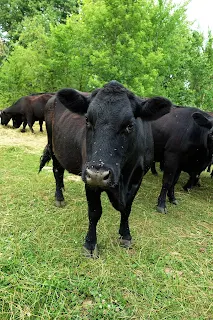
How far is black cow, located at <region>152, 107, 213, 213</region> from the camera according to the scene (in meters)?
5.11

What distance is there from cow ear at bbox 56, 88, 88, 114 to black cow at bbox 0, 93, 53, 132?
29.8 feet

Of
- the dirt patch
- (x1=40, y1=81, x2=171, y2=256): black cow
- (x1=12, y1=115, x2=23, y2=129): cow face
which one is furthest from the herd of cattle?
(x1=12, y1=115, x2=23, y2=129): cow face

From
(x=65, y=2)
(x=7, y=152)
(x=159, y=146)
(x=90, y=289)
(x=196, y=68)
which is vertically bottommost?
(x=7, y=152)

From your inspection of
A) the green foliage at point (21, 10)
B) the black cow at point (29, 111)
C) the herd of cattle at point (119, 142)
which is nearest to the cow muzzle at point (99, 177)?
the herd of cattle at point (119, 142)

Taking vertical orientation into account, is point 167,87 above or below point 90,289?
above

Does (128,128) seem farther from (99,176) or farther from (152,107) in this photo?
(99,176)

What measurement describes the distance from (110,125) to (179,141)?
281 centimetres

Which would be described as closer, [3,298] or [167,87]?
[3,298]

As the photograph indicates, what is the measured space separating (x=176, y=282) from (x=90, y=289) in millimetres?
867

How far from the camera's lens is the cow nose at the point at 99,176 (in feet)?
7.66

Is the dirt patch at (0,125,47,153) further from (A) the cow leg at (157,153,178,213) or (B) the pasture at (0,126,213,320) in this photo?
(A) the cow leg at (157,153,178,213)

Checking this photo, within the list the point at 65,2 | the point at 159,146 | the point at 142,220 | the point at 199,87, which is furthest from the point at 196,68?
the point at 65,2

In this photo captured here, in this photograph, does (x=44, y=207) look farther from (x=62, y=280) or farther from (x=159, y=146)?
(x=159, y=146)

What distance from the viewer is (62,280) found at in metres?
2.76
